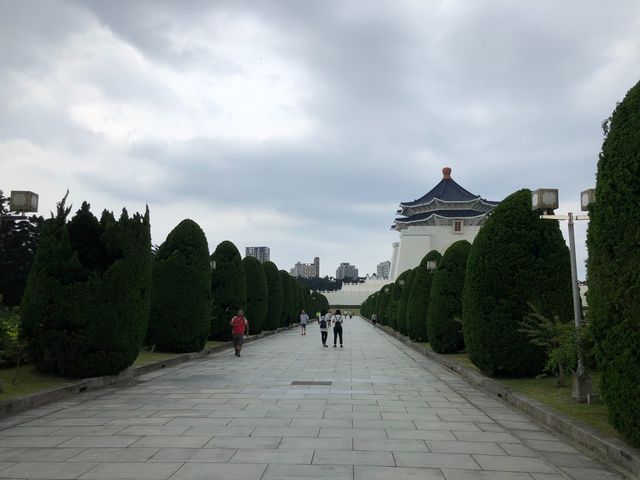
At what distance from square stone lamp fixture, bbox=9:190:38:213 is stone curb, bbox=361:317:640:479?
8362 mm

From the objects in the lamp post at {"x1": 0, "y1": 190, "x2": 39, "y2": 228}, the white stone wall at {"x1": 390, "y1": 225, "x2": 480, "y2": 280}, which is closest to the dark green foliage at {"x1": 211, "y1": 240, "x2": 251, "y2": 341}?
the lamp post at {"x1": 0, "y1": 190, "x2": 39, "y2": 228}

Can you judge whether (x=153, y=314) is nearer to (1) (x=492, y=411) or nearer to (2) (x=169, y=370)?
(2) (x=169, y=370)

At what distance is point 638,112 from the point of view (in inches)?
212

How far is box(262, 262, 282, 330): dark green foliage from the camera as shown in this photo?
33469mm

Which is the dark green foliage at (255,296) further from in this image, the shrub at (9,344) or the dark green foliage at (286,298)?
the shrub at (9,344)

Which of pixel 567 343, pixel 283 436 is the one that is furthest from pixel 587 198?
pixel 283 436

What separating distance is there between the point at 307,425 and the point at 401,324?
21.7m

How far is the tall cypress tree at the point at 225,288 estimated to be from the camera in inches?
922

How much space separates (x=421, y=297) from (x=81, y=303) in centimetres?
1347

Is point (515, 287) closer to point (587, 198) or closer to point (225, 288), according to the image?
point (587, 198)

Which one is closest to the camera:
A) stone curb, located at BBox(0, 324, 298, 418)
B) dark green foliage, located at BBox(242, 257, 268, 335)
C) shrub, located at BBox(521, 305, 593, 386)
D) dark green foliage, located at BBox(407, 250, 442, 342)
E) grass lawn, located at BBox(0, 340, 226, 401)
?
stone curb, located at BBox(0, 324, 298, 418)

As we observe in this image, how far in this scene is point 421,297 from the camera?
69.1 feet

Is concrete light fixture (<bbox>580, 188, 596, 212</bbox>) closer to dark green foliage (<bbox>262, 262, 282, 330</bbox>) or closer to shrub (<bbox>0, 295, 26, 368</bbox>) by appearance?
shrub (<bbox>0, 295, 26, 368</bbox>)

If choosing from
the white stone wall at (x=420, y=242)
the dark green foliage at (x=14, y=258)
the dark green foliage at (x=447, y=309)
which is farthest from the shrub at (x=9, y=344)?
the white stone wall at (x=420, y=242)
